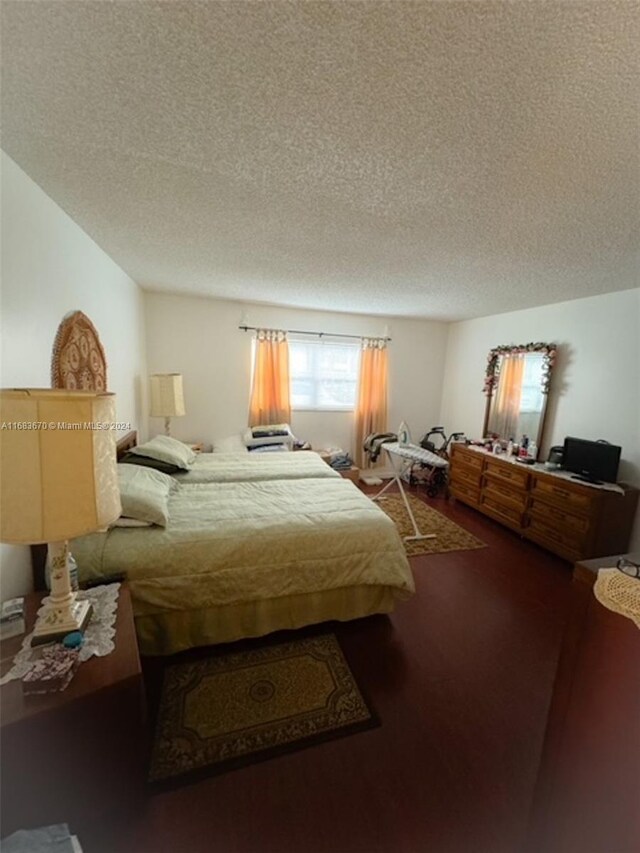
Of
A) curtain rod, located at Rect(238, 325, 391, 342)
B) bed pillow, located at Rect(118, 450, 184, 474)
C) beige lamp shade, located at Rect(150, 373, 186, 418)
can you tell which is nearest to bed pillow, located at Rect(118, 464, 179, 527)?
bed pillow, located at Rect(118, 450, 184, 474)

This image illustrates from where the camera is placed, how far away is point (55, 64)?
92 centimetres

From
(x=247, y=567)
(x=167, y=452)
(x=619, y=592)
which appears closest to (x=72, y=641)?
(x=247, y=567)

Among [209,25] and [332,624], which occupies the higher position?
[209,25]

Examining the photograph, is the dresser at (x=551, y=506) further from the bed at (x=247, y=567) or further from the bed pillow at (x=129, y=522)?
the bed pillow at (x=129, y=522)

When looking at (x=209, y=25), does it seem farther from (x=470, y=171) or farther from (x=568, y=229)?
(x=568, y=229)

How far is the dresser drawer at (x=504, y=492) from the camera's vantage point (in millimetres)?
3252

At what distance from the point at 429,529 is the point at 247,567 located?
2258 millimetres

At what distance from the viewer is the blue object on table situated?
3.65ft

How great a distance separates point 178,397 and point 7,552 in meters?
2.33

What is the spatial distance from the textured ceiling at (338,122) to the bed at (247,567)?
170 centimetres

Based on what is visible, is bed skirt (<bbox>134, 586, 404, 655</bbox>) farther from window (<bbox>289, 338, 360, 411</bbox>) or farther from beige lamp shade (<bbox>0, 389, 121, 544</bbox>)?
window (<bbox>289, 338, 360, 411</bbox>)

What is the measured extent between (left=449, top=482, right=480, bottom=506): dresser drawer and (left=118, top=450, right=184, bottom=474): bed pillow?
3.18 meters

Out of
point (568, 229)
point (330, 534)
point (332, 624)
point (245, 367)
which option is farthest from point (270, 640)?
point (245, 367)

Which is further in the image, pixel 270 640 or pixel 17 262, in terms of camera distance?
pixel 270 640
